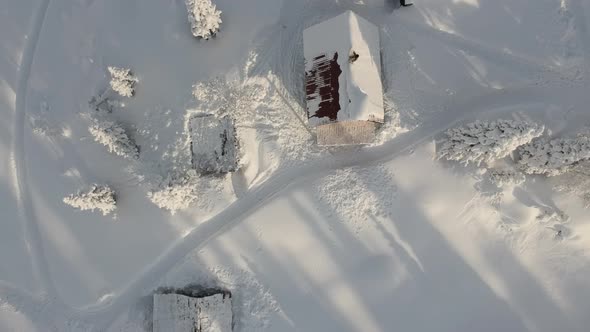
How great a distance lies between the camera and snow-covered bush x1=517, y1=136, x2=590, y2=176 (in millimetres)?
15406

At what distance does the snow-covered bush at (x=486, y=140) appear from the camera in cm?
1550

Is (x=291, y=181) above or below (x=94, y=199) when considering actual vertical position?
below

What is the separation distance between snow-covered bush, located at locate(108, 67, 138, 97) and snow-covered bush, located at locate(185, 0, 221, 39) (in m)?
3.29

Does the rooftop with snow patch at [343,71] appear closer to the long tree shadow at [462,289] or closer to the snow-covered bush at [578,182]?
the long tree shadow at [462,289]

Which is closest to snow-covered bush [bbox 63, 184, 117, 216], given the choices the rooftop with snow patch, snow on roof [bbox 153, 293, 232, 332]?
snow on roof [bbox 153, 293, 232, 332]

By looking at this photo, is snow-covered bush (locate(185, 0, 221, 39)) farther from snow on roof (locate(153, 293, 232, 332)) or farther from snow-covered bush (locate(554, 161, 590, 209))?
snow-covered bush (locate(554, 161, 590, 209))

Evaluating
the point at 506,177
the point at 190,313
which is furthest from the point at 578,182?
the point at 190,313

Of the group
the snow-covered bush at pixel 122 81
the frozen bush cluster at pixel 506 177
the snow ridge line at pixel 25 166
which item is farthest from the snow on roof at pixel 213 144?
the frozen bush cluster at pixel 506 177

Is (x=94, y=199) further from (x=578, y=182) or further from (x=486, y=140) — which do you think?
(x=578, y=182)

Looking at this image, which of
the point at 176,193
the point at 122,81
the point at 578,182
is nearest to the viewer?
the point at 578,182

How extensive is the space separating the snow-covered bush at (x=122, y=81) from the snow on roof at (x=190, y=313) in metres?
8.46

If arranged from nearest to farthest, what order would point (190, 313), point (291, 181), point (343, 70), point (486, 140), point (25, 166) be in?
point (343, 70) < point (486, 140) < point (190, 313) < point (291, 181) < point (25, 166)

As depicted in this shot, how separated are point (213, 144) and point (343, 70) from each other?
19.6ft

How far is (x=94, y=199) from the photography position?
17.2 meters
